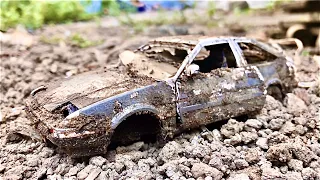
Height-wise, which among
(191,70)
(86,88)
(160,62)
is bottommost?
(86,88)

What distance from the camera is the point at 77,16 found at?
13.9 metres

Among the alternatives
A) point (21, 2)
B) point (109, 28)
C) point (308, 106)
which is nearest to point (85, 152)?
point (308, 106)

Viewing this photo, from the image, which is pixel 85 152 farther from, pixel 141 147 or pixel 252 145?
pixel 252 145

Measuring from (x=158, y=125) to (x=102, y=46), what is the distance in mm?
5199

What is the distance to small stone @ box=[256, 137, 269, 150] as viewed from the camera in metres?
5.32

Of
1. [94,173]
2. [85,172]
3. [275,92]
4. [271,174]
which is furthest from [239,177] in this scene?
[275,92]

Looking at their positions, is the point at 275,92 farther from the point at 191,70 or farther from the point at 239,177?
the point at 239,177

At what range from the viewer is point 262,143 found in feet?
17.6

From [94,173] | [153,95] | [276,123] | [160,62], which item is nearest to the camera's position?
[94,173]

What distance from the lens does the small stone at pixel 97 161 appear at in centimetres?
493

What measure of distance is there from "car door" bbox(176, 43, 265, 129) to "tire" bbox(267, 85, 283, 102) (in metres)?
0.74

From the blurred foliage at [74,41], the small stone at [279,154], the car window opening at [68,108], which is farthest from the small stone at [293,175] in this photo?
the blurred foliage at [74,41]

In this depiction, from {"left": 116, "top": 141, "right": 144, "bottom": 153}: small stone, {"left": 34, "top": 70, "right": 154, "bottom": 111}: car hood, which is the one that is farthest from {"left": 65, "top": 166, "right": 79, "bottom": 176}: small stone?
{"left": 34, "top": 70, "right": 154, "bottom": 111}: car hood

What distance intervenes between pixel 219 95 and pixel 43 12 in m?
8.94
